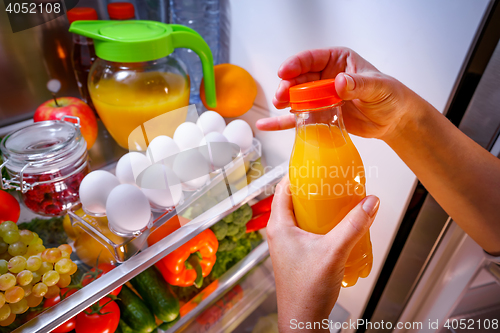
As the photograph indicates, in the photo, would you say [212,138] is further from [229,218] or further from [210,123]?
[229,218]

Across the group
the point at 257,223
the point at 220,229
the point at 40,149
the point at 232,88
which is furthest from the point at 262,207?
the point at 40,149

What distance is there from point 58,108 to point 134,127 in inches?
7.7

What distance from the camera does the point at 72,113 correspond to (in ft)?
2.68

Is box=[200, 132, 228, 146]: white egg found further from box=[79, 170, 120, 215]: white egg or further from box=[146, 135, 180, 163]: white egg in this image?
box=[79, 170, 120, 215]: white egg

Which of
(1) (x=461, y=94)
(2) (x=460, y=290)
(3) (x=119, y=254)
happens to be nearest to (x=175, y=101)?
(3) (x=119, y=254)

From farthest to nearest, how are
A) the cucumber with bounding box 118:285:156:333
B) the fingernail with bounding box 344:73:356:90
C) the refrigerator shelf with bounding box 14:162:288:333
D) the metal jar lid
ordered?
the cucumber with bounding box 118:285:156:333, the metal jar lid, the refrigerator shelf with bounding box 14:162:288:333, the fingernail with bounding box 344:73:356:90

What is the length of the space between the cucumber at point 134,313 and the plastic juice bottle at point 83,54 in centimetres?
54

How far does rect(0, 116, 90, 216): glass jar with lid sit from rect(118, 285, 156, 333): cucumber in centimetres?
25

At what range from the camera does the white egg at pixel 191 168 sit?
2.35 feet

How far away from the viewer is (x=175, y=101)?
A: 0.82 meters

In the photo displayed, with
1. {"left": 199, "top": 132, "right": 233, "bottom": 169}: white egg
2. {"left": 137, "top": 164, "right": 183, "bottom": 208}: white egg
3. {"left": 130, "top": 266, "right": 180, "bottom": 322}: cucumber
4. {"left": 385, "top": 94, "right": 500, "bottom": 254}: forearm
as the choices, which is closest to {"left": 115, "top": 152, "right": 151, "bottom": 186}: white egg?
{"left": 137, "top": 164, "right": 183, "bottom": 208}: white egg

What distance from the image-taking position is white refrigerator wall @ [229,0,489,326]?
615 millimetres

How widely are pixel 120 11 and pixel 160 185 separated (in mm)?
568

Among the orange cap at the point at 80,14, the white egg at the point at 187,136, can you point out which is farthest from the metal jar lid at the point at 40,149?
the orange cap at the point at 80,14
